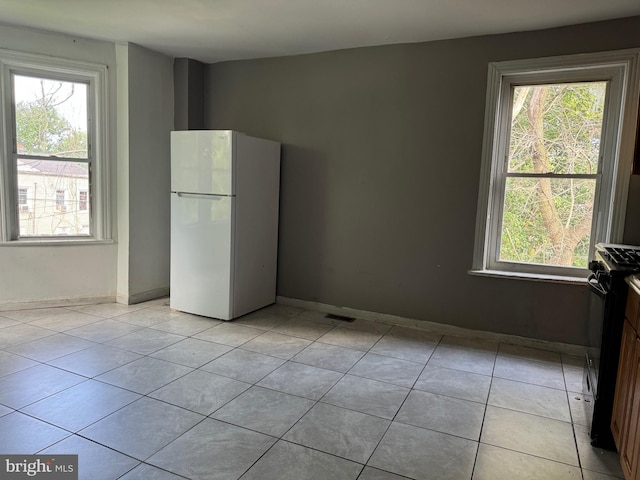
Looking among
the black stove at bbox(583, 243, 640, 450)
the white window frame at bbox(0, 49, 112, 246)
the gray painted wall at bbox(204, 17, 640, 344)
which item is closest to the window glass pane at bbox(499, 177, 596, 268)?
the gray painted wall at bbox(204, 17, 640, 344)

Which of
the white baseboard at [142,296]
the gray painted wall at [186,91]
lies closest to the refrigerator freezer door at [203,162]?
the gray painted wall at [186,91]

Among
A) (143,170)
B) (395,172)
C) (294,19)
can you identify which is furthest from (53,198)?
(395,172)

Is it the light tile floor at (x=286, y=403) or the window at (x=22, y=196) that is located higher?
the window at (x=22, y=196)

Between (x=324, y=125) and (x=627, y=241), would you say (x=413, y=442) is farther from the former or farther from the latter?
(x=324, y=125)

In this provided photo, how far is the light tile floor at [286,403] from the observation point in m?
1.80

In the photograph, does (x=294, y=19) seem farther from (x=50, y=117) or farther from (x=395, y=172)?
Answer: (x=50, y=117)

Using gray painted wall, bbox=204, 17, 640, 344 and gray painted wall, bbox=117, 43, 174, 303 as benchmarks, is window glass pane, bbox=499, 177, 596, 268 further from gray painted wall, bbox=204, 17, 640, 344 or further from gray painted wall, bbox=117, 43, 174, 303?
gray painted wall, bbox=117, 43, 174, 303

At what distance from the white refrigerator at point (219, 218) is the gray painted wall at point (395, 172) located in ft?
1.28

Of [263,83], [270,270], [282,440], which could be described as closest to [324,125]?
[263,83]

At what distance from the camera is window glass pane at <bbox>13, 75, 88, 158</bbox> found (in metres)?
3.53

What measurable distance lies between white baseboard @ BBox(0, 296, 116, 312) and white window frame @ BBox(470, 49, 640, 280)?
133 inches

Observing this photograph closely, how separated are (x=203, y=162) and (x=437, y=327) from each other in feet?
7.74

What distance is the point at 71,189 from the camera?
12.4ft

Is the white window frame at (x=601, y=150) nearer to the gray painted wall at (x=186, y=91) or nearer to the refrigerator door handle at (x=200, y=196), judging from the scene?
the refrigerator door handle at (x=200, y=196)
